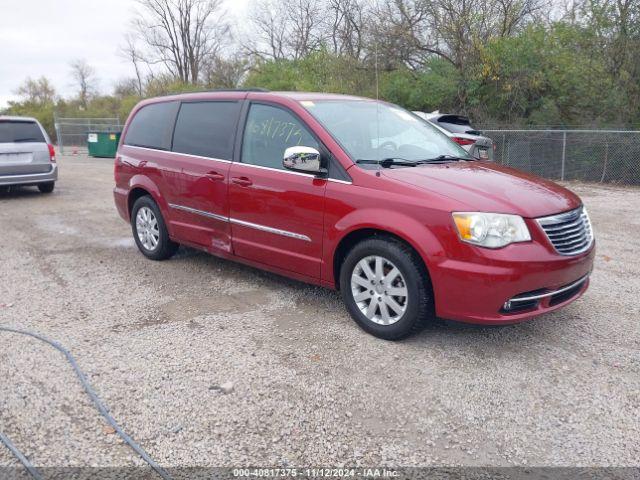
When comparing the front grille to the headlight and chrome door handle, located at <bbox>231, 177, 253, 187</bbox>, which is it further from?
chrome door handle, located at <bbox>231, 177, 253, 187</bbox>

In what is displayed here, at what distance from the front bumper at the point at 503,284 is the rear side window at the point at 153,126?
3.44 meters

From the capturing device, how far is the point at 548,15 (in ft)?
56.2

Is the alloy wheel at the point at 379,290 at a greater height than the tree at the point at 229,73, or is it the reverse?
the tree at the point at 229,73

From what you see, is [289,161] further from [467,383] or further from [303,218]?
[467,383]

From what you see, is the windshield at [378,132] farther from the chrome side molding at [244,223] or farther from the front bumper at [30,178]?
the front bumper at [30,178]

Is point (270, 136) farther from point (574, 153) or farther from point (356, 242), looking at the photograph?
point (574, 153)

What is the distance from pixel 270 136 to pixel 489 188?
1927 millimetres

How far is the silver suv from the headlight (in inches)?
383

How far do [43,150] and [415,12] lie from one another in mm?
11264

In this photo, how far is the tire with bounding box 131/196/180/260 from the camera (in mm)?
5945

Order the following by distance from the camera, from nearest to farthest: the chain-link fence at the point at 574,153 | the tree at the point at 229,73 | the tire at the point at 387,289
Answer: the tire at the point at 387,289 → the chain-link fence at the point at 574,153 → the tree at the point at 229,73

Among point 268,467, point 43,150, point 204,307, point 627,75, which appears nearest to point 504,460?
point 268,467

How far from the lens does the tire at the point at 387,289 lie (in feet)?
12.3

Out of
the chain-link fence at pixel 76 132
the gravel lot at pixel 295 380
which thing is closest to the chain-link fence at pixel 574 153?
the gravel lot at pixel 295 380
